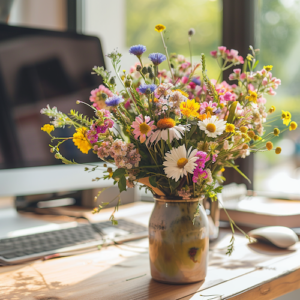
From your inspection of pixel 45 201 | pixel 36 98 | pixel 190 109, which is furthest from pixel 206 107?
pixel 45 201

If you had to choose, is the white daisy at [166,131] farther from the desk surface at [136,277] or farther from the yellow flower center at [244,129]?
the desk surface at [136,277]

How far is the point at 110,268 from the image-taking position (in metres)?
0.69

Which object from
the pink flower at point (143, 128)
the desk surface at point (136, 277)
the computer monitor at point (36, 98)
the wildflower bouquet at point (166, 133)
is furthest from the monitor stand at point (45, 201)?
the pink flower at point (143, 128)

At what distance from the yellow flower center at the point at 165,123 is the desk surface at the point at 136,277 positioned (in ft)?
0.85

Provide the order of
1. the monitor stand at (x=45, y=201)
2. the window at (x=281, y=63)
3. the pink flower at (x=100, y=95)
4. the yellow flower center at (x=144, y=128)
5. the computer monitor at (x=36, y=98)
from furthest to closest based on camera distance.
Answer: the window at (x=281, y=63), the monitor stand at (x=45, y=201), the computer monitor at (x=36, y=98), the pink flower at (x=100, y=95), the yellow flower center at (x=144, y=128)

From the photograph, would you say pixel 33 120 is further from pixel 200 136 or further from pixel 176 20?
pixel 176 20

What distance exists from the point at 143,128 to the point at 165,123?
0.04 m

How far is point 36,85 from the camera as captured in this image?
991 millimetres

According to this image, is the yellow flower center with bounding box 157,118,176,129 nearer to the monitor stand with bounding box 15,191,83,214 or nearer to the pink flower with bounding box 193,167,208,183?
the pink flower with bounding box 193,167,208,183

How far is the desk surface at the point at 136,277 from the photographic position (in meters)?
0.57

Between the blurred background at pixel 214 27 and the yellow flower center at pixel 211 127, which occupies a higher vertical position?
the blurred background at pixel 214 27

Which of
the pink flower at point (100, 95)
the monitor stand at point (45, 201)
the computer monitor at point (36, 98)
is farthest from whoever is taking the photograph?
the monitor stand at point (45, 201)

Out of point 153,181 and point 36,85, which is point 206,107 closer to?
point 153,181

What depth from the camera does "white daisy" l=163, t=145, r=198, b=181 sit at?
0.55 meters
